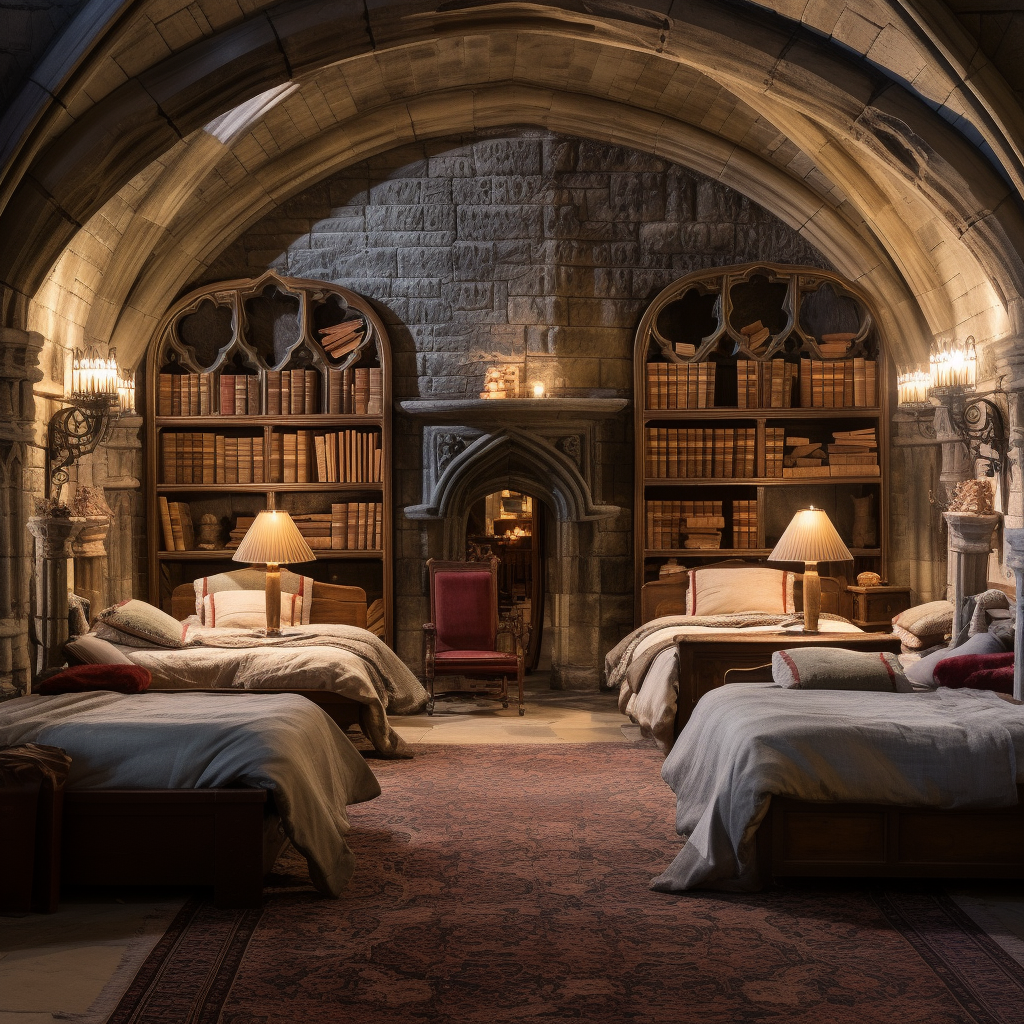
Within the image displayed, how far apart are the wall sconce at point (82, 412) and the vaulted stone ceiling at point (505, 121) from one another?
0.40 meters

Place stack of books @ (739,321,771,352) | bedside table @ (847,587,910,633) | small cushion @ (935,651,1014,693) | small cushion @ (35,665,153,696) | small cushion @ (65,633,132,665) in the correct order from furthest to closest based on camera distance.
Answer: stack of books @ (739,321,771,352) < bedside table @ (847,587,910,633) < small cushion @ (65,633,132,665) < small cushion @ (935,651,1014,693) < small cushion @ (35,665,153,696)

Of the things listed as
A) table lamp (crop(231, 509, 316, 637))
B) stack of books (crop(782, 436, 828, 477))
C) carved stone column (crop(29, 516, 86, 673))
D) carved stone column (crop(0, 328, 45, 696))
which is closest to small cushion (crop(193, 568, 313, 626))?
table lamp (crop(231, 509, 316, 637))

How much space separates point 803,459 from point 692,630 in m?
2.23

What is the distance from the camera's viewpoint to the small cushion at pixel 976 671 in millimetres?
5300

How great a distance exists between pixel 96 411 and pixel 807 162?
5.03 meters

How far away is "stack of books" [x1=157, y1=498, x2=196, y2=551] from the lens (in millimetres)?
8773

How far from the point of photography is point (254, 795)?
3.98 m

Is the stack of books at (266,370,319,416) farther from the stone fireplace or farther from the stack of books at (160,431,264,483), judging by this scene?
the stone fireplace

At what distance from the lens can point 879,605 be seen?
8398 millimetres

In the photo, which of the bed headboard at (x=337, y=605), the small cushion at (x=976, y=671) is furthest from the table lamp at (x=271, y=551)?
the small cushion at (x=976, y=671)

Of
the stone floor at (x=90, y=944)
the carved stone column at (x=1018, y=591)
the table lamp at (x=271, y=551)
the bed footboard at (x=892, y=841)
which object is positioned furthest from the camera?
the table lamp at (x=271, y=551)

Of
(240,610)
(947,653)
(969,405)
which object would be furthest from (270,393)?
(947,653)

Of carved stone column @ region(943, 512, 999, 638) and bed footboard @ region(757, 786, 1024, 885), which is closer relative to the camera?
bed footboard @ region(757, 786, 1024, 885)

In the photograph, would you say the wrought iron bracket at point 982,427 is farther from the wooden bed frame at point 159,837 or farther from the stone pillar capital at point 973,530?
the wooden bed frame at point 159,837
